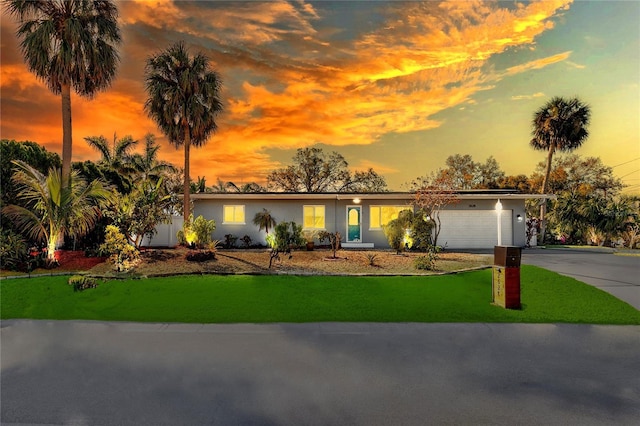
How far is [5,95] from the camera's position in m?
16.7

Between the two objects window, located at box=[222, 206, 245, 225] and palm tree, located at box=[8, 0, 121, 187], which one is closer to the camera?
palm tree, located at box=[8, 0, 121, 187]

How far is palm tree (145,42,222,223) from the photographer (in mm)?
18594

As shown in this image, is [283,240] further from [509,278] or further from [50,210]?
[509,278]

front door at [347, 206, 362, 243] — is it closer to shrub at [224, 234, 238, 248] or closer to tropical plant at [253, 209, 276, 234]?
tropical plant at [253, 209, 276, 234]

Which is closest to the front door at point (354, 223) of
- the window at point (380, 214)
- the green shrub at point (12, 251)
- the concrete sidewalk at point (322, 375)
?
the window at point (380, 214)

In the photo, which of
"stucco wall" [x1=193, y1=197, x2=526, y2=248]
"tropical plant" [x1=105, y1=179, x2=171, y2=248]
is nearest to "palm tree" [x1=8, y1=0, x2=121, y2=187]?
"tropical plant" [x1=105, y1=179, x2=171, y2=248]

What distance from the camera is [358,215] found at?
2092 cm

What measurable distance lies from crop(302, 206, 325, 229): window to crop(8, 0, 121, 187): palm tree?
11.1 metres

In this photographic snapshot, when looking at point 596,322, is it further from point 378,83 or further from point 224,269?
point 378,83

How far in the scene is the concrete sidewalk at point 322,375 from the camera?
376 cm

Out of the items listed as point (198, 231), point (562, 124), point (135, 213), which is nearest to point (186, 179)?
point (198, 231)

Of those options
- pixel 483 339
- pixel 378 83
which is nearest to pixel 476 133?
pixel 378 83

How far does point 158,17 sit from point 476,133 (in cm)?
1857

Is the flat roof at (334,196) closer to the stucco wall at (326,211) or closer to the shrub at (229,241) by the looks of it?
the stucco wall at (326,211)
